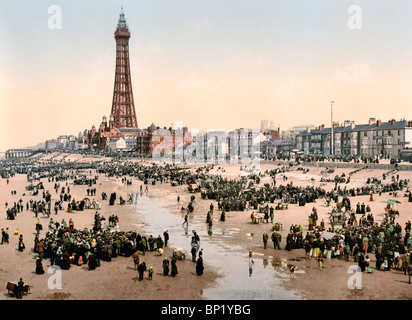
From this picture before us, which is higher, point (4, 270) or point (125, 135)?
point (125, 135)

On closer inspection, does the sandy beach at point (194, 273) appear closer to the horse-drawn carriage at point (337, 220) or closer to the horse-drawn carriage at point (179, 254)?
the horse-drawn carriage at point (179, 254)

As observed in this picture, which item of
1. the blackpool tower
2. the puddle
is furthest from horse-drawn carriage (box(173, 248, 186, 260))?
the blackpool tower

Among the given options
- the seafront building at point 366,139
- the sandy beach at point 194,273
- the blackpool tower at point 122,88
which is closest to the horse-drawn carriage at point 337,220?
the sandy beach at point 194,273

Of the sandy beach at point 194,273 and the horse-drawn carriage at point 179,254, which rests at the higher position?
the horse-drawn carriage at point 179,254

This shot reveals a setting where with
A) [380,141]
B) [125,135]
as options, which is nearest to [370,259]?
[380,141]

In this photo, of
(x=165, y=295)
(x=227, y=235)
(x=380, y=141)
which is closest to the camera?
(x=165, y=295)

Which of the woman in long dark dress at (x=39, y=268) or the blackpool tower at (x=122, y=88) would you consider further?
the blackpool tower at (x=122, y=88)

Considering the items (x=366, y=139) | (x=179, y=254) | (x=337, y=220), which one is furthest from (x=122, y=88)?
(x=179, y=254)

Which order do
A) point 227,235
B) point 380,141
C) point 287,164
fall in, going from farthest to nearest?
1. point 380,141
2. point 287,164
3. point 227,235
